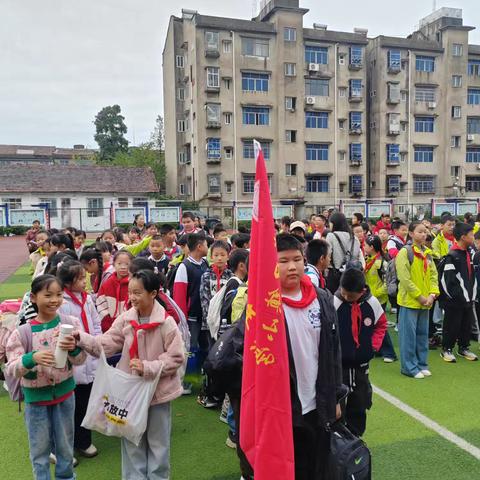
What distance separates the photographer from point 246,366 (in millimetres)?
2145

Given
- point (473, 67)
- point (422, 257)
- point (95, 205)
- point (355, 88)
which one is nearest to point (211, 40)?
point (355, 88)

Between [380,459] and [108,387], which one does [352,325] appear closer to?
[380,459]

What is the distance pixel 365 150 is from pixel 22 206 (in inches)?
1141

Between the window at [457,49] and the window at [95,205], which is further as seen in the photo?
the window at [457,49]

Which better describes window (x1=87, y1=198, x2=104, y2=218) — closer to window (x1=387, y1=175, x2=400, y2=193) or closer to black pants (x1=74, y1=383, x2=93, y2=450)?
window (x1=387, y1=175, x2=400, y2=193)

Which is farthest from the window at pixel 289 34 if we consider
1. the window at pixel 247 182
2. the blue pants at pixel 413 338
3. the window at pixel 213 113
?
the blue pants at pixel 413 338

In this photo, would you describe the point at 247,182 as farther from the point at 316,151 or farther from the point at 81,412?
the point at 81,412

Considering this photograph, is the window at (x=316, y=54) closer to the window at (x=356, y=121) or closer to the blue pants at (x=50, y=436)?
the window at (x=356, y=121)

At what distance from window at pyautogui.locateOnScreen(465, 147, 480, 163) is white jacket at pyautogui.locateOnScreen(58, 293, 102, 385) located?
46.1 metres

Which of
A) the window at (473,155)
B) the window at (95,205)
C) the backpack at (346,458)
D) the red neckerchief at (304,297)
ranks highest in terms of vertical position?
the window at (473,155)

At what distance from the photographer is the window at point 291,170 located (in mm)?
38500

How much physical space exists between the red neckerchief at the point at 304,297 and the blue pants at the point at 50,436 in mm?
1712

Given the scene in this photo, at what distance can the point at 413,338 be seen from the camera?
555 cm

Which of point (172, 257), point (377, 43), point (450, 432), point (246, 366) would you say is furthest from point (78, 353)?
point (377, 43)
